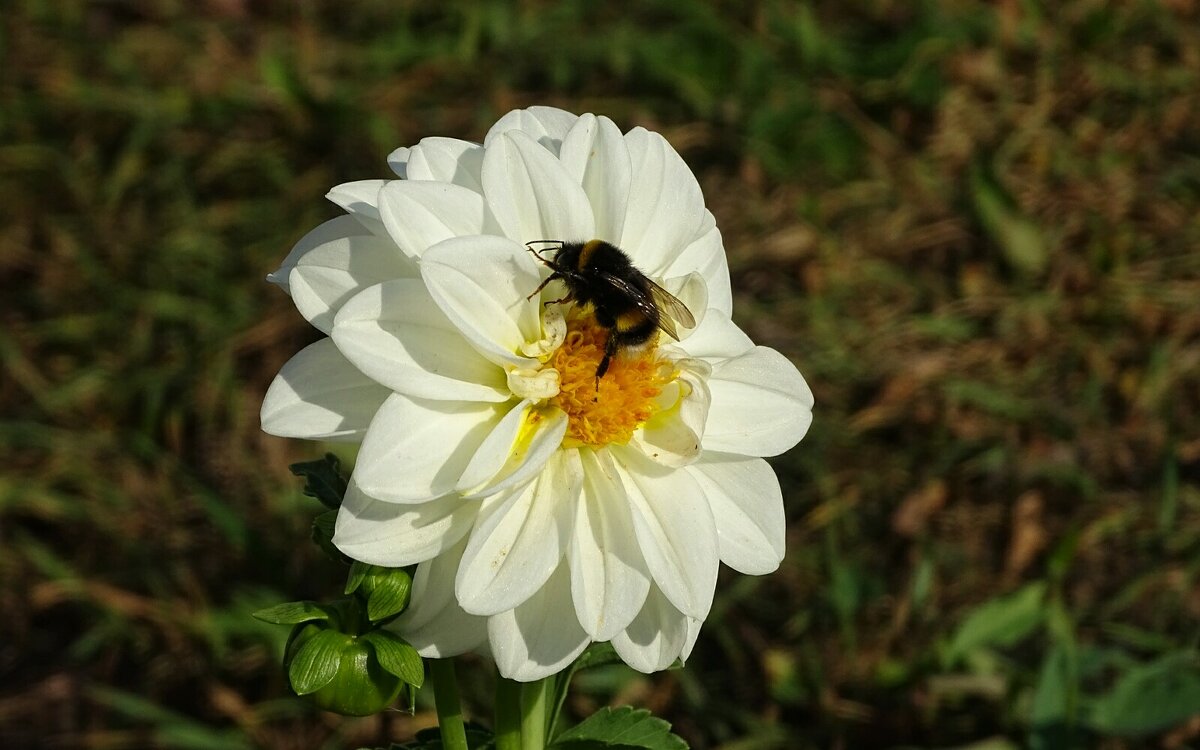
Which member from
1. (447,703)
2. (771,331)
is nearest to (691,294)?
(447,703)

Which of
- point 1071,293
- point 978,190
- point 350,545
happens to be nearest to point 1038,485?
point 1071,293

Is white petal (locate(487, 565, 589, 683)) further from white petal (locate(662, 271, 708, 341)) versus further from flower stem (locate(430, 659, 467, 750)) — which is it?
white petal (locate(662, 271, 708, 341))

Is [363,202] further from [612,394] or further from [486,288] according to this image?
[612,394]

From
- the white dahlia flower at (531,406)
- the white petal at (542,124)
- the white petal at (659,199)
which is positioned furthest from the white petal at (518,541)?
the white petal at (542,124)

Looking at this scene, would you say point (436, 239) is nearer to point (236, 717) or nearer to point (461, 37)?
point (236, 717)

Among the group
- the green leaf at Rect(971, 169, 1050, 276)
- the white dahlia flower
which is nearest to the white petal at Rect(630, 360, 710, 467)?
the white dahlia flower

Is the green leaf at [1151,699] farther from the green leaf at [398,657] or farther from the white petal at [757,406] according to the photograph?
the green leaf at [398,657]

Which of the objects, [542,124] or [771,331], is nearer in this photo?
[542,124]
